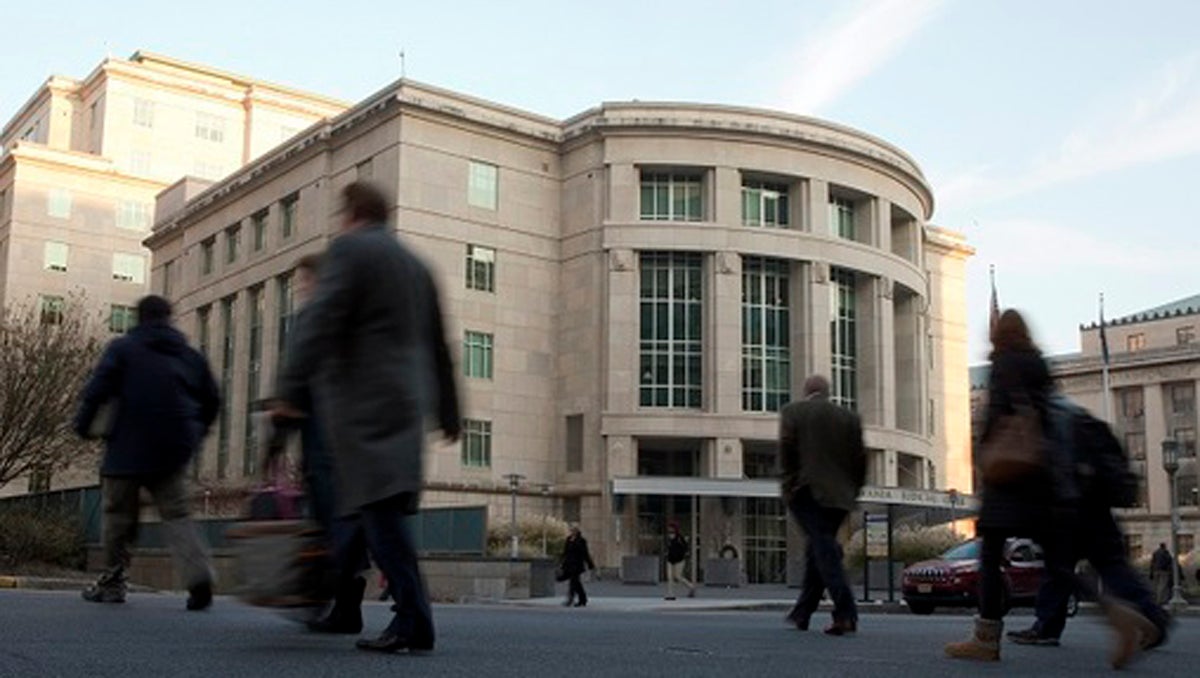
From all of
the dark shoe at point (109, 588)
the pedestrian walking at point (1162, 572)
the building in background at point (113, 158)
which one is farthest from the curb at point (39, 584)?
the building in background at point (113, 158)

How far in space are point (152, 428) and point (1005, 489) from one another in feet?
17.3

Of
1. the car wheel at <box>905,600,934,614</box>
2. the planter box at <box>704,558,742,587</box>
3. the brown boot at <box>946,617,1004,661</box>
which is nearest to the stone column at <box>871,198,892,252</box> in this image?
the planter box at <box>704,558,742,587</box>

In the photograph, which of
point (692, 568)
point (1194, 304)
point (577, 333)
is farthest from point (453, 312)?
point (1194, 304)

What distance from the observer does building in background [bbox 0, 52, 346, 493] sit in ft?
249

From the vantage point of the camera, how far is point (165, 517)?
865 centimetres

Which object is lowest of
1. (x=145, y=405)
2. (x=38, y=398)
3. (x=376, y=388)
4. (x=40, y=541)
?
(x=40, y=541)

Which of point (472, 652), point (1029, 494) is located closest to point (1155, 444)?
point (1029, 494)

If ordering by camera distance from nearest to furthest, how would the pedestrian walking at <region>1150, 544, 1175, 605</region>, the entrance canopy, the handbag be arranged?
the handbag < the pedestrian walking at <region>1150, 544, 1175, 605</region> < the entrance canopy

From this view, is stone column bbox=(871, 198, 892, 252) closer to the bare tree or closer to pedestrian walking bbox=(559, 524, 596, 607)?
the bare tree

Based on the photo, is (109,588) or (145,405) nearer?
(145,405)

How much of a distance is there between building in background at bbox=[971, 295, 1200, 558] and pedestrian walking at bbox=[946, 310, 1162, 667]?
8353 cm

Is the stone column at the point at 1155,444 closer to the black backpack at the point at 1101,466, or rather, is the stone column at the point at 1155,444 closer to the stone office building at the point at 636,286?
the stone office building at the point at 636,286

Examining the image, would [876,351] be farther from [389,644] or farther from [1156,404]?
[389,644]

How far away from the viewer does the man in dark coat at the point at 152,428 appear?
8578 millimetres
